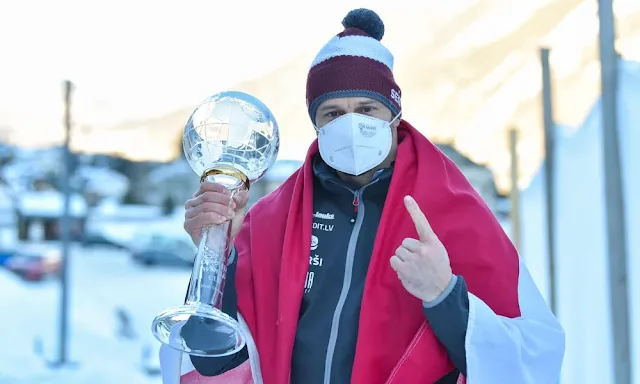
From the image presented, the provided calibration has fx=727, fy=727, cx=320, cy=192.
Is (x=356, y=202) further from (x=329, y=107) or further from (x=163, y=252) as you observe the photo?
(x=163, y=252)

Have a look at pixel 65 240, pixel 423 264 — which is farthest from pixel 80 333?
pixel 423 264

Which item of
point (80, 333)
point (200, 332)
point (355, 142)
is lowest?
point (80, 333)

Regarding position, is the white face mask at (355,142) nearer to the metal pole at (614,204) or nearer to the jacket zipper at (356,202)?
the jacket zipper at (356,202)

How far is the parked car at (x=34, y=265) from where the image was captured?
18453 millimetres

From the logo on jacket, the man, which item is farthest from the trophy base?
the logo on jacket

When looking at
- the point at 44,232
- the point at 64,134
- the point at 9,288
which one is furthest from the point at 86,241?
the point at 64,134

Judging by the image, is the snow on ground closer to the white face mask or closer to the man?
the man

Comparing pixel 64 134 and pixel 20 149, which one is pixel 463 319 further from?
pixel 20 149

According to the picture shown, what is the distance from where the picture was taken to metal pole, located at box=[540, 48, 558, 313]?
15.7ft

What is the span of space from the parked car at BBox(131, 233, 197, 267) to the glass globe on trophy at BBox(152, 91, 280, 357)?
2197 cm

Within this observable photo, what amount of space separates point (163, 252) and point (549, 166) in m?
20.2

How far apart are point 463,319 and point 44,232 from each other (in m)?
36.1

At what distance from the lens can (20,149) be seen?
35.0 metres

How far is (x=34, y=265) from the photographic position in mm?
18844
